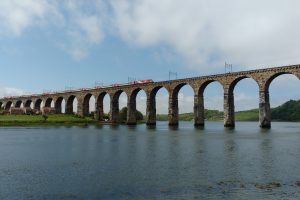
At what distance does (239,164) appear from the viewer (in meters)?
29.5

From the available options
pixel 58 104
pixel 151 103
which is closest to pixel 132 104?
pixel 151 103

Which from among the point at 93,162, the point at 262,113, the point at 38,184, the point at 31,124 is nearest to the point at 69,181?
the point at 38,184

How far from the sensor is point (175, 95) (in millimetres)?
104125

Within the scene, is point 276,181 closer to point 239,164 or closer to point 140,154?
point 239,164

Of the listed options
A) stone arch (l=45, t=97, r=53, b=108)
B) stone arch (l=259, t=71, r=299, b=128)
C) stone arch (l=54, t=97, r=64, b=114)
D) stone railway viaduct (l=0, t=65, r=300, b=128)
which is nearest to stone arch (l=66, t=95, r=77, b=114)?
stone railway viaduct (l=0, t=65, r=300, b=128)

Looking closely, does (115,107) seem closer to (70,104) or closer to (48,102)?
(70,104)

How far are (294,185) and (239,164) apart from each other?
8184 mm

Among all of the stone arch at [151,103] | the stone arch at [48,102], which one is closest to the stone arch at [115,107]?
the stone arch at [151,103]

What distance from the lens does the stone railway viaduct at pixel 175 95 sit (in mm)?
79625

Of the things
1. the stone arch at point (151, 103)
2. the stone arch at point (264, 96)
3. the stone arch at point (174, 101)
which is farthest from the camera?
the stone arch at point (151, 103)

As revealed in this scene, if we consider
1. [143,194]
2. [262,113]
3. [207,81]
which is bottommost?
[143,194]

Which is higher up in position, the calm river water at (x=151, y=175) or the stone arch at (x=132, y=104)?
the stone arch at (x=132, y=104)

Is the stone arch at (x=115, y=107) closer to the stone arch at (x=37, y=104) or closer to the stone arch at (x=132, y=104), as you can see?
the stone arch at (x=132, y=104)

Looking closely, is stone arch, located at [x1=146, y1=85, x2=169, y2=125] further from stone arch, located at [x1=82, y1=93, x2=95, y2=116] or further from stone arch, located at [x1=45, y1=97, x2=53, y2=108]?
stone arch, located at [x1=45, y1=97, x2=53, y2=108]
